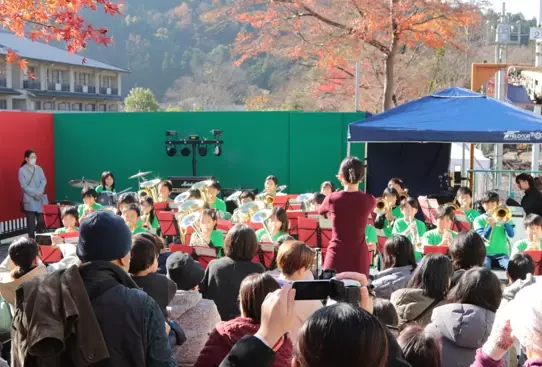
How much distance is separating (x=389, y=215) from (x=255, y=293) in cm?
683

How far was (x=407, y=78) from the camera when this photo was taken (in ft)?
95.2

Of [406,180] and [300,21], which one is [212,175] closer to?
[406,180]

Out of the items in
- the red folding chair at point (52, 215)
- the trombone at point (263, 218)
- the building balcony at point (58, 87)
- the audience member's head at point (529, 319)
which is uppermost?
the building balcony at point (58, 87)

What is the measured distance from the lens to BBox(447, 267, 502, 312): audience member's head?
12.8 feet

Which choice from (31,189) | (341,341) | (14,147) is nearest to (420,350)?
(341,341)

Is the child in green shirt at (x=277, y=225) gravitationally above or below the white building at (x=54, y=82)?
below

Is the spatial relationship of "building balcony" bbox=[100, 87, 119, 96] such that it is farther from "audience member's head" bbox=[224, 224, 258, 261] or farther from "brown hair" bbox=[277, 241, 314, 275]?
"brown hair" bbox=[277, 241, 314, 275]

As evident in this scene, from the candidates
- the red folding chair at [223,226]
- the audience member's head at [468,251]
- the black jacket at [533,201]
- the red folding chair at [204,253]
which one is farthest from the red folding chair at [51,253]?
the black jacket at [533,201]

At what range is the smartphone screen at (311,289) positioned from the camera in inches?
95.0

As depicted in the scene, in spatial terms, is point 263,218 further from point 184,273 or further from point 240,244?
point 184,273

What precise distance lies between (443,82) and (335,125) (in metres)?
17.4

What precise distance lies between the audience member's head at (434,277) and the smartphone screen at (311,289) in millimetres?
2160

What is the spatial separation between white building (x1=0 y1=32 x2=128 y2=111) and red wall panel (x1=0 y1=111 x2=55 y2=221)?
21498mm

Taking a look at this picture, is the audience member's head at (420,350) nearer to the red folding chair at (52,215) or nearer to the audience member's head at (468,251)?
the audience member's head at (468,251)
